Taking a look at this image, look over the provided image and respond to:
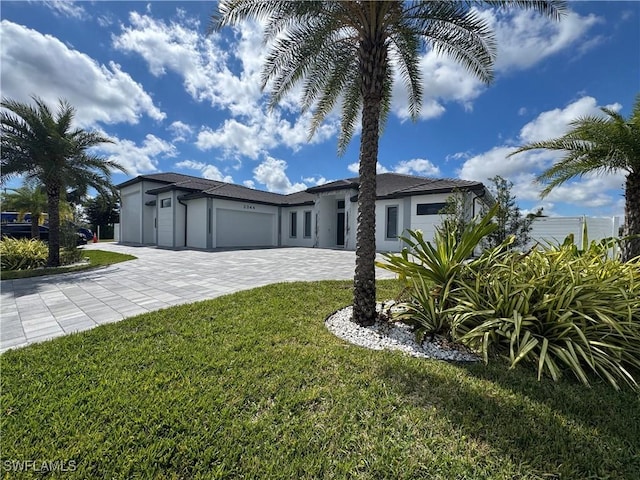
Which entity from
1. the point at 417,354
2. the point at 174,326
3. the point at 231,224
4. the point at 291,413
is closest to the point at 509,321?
the point at 417,354

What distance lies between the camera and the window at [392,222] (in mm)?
16625

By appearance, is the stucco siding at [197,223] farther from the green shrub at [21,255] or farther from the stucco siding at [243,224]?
the green shrub at [21,255]

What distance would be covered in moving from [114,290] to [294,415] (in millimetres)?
6654

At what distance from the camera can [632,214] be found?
19.2 feet

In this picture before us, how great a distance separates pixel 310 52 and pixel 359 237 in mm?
4041

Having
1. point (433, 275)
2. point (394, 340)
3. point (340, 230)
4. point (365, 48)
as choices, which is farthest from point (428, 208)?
point (394, 340)

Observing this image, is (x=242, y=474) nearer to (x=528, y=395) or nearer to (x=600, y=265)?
(x=528, y=395)

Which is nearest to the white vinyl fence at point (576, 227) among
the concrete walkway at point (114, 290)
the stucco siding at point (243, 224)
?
the concrete walkway at point (114, 290)

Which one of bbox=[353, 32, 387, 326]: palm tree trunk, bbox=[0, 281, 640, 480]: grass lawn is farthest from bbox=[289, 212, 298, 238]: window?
bbox=[0, 281, 640, 480]: grass lawn

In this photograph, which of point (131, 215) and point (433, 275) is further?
point (131, 215)

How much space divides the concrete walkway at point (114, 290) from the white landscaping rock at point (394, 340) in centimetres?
334

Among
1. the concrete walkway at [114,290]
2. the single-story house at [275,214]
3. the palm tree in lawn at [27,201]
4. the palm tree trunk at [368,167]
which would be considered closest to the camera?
the palm tree trunk at [368,167]

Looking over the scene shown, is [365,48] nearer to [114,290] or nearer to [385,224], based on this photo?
[114,290]

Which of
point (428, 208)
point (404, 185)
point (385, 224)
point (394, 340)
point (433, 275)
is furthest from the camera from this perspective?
point (404, 185)
